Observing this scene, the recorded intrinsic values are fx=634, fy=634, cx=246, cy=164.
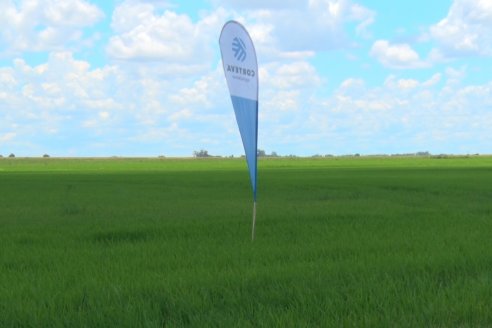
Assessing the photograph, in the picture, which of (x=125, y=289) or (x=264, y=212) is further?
(x=264, y=212)

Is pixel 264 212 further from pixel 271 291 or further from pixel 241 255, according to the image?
pixel 271 291

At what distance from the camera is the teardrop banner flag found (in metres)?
8.59

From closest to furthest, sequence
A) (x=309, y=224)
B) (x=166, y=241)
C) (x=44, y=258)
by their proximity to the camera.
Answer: (x=44, y=258), (x=166, y=241), (x=309, y=224)

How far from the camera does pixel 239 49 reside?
8.82m

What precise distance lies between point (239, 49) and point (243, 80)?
1.45 feet

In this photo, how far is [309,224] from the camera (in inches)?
442

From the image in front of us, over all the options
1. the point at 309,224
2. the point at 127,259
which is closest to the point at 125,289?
the point at 127,259

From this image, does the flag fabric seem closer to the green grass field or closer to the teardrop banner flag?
the teardrop banner flag

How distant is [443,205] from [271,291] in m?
11.5

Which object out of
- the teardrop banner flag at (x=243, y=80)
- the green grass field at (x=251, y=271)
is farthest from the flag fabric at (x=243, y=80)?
the green grass field at (x=251, y=271)

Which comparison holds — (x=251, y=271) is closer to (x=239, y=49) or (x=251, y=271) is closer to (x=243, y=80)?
(x=243, y=80)

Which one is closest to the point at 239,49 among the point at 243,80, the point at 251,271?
the point at 243,80

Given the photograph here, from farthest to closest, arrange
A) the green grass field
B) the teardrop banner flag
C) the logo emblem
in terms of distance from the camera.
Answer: the logo emblem < the teardrop banner flag < the green grass field

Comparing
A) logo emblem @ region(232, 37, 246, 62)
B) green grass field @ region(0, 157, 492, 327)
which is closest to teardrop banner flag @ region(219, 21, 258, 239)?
logo emblem @ region(232, 37, 246, 62)
